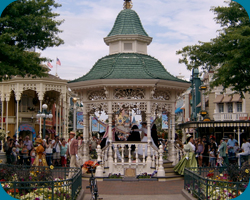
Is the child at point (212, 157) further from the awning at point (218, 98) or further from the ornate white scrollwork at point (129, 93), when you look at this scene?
the awning at point (218, 98)

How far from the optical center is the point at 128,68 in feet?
53.2

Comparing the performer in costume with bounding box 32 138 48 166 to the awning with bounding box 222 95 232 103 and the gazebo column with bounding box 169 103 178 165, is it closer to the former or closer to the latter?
the gazebo column with bounding box 169 103 178 165

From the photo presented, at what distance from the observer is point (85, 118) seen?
17.3 meters

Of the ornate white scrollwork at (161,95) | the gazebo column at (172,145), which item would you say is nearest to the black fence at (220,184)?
the ornate white scrollwork at (161,95)

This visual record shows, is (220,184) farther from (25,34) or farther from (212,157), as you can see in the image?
(25,34)

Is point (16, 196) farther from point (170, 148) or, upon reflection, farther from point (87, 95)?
point (170, 148)

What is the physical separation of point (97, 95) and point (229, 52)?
6.21 metres

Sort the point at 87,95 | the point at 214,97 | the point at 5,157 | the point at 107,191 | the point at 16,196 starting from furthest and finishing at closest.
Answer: the point at 214,97
the point at 5,157
the point at 87,95
the point at 107,191
the point at 16,196

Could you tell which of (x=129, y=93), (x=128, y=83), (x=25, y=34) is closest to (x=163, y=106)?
(x=129, y=93)

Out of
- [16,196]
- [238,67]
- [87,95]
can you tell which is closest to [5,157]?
[87,95]

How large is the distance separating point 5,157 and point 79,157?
4.52 m

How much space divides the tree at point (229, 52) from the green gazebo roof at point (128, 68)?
229 cm

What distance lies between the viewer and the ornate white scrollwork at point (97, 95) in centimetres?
1631

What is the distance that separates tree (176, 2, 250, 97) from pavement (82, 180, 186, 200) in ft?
16.7
